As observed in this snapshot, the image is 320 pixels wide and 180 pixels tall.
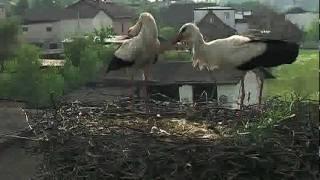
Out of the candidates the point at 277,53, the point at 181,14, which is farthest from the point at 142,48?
the point at 181,14

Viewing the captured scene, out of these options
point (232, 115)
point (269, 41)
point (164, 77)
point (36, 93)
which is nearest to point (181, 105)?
point (232, 115)

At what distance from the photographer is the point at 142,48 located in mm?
5035

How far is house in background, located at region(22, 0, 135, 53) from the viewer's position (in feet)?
75.3

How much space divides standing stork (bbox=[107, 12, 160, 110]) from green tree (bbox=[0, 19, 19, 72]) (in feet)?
39.3

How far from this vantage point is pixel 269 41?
4.62m

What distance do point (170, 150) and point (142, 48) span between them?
1.85m

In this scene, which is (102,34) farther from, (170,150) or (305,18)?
(170,150)

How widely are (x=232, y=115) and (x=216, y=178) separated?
4.53 ft

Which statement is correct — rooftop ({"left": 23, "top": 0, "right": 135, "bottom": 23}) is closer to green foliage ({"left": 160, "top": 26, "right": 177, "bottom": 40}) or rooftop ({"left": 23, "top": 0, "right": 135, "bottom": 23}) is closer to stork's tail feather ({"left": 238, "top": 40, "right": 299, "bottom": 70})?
green foliage ({"left": 160, "top": 26, "right": 177, "bottom": 40})

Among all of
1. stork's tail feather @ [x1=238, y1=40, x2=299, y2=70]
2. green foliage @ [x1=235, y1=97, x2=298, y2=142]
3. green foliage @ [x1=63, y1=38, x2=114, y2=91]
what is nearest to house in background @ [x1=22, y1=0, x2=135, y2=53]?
green foliage @ [x1=63, y1=38, x2=114, y2=91]

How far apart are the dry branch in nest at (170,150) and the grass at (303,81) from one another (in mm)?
168

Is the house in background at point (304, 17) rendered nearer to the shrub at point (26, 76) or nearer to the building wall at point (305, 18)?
the building wall at point (305, 18)

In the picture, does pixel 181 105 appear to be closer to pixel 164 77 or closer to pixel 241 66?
pixel 241 66

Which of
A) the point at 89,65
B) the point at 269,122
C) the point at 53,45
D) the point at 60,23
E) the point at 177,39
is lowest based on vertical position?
the point at 89,65
